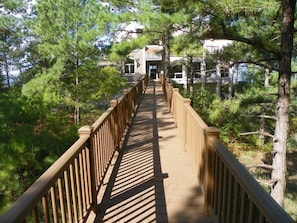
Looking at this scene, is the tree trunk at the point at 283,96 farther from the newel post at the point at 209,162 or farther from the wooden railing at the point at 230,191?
the newel post at the point at 209,162

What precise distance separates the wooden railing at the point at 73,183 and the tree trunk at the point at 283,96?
3.54 m

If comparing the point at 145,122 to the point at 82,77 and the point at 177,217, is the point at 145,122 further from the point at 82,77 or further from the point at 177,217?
the point at 82,77

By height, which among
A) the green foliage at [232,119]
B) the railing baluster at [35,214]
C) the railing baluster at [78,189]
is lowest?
the green foliage at [232,119]

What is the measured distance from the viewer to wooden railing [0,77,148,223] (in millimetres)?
1636

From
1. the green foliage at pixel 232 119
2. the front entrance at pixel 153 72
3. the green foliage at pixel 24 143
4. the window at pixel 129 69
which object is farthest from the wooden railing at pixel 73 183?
the front entrance at pixel 153 72

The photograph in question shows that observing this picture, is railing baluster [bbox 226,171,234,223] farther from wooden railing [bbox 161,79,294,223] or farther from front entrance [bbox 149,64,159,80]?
front entrance [bbox 149,64,159,80]

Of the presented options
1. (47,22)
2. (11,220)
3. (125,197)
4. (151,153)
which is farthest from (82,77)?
(11,220)

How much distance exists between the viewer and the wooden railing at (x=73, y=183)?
1.64 m

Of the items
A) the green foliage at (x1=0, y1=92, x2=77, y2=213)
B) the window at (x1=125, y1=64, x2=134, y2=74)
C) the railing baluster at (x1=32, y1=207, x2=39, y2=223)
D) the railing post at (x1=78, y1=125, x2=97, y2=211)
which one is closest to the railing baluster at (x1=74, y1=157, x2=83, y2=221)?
the railing post at (x1=78, y1=125, x2=97, y2=211)

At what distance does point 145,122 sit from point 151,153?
9.99 ft

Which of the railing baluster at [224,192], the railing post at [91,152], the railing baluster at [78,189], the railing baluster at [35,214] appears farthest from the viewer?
the railing post at [91,152]

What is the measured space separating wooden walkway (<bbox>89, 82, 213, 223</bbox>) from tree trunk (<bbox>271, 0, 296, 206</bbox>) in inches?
78.9

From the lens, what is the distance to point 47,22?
45.0 ft

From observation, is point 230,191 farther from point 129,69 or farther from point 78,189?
point 129,69
